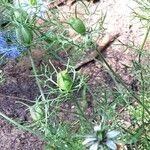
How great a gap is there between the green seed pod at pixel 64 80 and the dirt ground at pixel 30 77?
85 cm

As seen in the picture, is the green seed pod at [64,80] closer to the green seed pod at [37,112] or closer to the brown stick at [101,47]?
the green seed pod at [37,112]

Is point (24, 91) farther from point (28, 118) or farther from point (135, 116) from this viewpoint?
point (135, 116)

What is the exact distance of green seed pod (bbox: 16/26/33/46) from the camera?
5.09 ft

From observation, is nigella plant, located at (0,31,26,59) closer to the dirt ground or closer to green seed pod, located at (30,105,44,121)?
green seed pod, located at (30,105,44,121)

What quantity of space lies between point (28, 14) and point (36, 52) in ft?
3.99

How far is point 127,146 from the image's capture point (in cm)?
211

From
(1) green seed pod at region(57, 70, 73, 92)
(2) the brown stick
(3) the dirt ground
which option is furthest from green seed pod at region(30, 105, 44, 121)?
(2) the brown stick

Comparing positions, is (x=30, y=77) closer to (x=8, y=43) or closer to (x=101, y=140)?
(x=8, y=43)

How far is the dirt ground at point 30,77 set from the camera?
239cm

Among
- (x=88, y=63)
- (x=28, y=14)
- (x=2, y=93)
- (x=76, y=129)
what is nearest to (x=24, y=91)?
(x=2, y=93)

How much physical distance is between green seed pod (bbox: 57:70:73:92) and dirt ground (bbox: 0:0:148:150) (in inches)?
33.3

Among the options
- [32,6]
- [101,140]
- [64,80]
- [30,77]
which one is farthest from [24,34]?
[30,77]

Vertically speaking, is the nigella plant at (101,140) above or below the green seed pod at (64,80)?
below

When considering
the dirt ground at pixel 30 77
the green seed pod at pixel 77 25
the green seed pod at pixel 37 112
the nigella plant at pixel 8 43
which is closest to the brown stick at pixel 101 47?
the dirt ground at pixel 30 77
